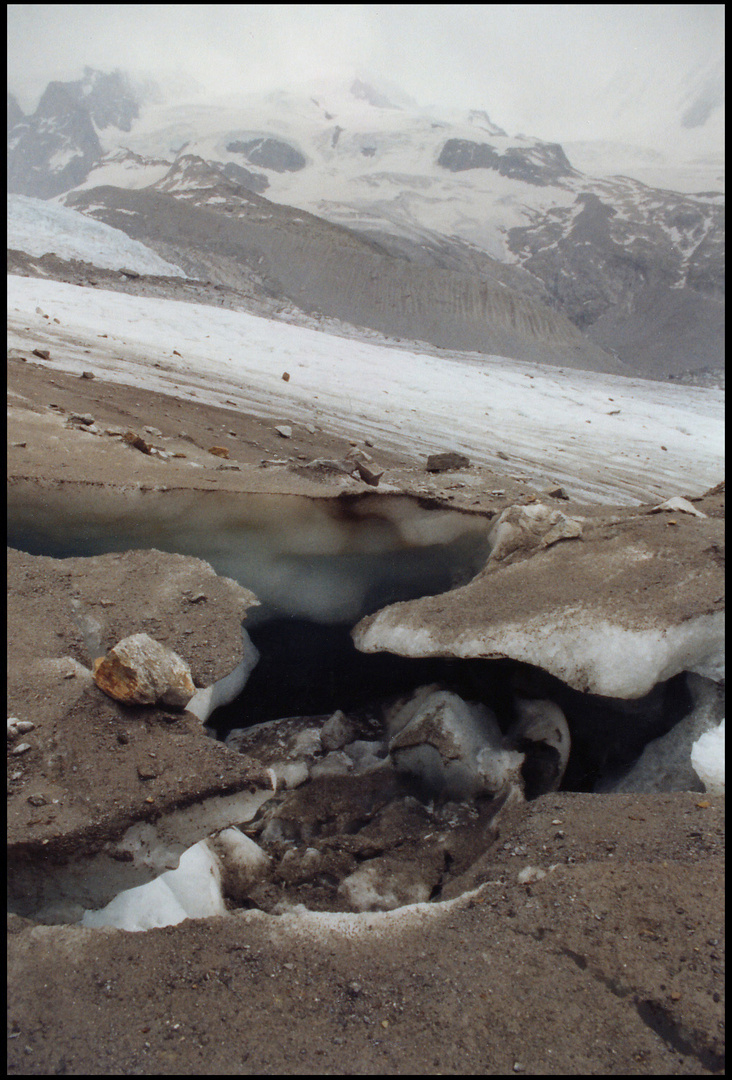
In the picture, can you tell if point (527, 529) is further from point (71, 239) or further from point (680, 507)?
point (71, 239)

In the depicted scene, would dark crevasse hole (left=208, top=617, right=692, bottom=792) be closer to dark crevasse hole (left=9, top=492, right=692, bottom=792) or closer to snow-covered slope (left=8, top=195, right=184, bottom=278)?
dark crevasse hole (left=9, top=492, right=692, bottom=792)

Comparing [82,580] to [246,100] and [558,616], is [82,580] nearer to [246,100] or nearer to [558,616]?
[558,616]

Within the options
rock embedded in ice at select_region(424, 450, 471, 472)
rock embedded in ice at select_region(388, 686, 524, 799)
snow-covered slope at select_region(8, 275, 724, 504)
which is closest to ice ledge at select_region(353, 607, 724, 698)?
rock embedded in ice at select_region(388, 686, 524, 799)

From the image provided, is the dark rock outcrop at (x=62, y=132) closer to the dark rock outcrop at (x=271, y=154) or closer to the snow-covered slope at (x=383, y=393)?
the dark rock outcrop at (x=271, y=154)

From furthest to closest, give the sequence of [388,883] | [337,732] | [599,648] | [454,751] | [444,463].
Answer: [444,463]
[337,732]
[454,751]
[599,648]
[388,883]

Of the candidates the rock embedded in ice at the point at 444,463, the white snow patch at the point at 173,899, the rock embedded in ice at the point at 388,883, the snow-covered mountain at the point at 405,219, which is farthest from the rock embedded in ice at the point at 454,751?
the snow-covered mountain at the point at 405,219

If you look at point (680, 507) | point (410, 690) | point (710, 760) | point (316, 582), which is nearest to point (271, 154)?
point (316, 582)

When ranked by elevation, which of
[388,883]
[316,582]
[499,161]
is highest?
[499,161]
